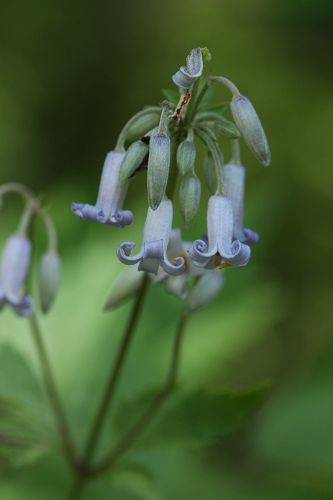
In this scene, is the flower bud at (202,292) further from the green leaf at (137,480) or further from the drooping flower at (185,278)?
the green leaf at (137,480)

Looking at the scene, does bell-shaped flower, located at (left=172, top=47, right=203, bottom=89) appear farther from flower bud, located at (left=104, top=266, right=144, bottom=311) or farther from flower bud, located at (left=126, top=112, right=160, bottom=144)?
flower bud, located at (left=104, top=266, right=144, bottom=311)

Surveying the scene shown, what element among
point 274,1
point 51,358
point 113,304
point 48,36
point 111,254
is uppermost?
point 274,1

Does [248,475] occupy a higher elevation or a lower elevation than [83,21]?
lower

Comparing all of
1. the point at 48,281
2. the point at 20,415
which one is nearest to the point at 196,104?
the point at 48,281

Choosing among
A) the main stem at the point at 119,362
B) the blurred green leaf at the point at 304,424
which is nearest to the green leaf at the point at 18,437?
the main stem at the point at 119,362

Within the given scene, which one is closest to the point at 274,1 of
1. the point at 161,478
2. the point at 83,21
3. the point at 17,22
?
the point at 83,21

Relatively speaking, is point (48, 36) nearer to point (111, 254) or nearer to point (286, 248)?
point (286, 248)
